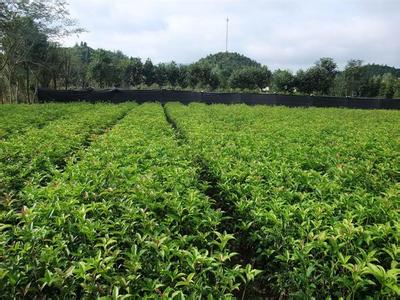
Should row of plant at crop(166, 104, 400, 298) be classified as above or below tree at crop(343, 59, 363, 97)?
below

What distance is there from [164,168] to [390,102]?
35.4 meters

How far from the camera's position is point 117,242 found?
3.05 metres

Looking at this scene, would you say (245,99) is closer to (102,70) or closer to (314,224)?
(314,224)

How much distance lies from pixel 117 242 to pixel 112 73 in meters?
66.6

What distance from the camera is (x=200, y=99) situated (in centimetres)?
3391

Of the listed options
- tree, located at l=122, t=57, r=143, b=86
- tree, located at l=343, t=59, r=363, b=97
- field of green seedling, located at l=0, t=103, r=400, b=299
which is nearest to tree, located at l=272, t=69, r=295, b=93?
tree, located at l=343, t=59, r=363, b=97

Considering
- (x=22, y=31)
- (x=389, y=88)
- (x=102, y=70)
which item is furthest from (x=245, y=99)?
(x=389, y=88)

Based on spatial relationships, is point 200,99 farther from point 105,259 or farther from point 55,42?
point 105,259

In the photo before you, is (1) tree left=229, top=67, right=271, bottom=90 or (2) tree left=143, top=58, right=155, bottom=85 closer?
(1) tree left=229, top=67, right=271, bottom=90

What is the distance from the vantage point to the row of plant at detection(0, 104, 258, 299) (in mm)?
2402

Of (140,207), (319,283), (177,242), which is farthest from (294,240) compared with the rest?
(140,207)

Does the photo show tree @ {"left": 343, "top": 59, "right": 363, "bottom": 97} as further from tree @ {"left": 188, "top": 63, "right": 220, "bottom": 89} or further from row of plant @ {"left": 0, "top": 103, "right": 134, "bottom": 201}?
row of plant @ {"left": 0, "top": 103, "right": 134, "bottom": 201}

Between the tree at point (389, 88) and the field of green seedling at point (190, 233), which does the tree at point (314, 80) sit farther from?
the field of green seedling at point (190, 233)

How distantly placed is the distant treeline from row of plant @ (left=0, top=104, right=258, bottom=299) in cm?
3069
